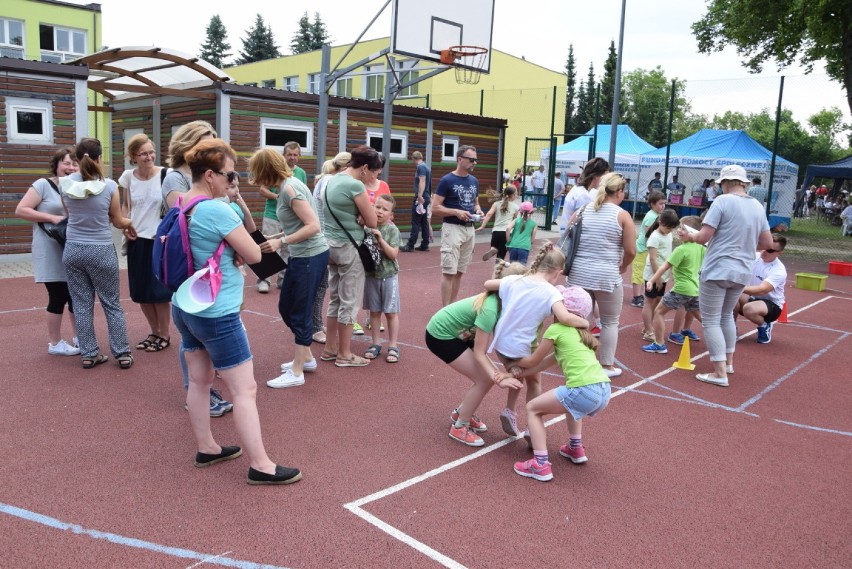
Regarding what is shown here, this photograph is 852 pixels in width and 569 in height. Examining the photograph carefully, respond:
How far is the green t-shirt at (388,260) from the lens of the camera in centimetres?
638

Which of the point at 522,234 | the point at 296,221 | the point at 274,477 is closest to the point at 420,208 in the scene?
the point at 522,234

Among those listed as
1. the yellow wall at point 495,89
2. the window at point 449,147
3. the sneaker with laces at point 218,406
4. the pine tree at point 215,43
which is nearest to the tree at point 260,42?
the pine tree at point 215,43

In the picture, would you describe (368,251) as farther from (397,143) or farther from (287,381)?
(397,143)

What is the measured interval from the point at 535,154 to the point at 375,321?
128ft

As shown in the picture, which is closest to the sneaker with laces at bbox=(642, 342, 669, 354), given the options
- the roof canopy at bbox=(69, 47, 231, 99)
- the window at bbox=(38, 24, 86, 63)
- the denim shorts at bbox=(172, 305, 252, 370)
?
the denim shorts at bbox=(172, 305, 252, 370)

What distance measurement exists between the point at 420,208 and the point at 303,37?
62594 mm

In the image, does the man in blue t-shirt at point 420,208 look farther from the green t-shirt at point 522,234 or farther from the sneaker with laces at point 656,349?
the sneaker with laces at point 656,349

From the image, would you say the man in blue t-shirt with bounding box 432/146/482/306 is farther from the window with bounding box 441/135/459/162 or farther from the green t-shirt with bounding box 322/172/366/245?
the window with bounding box 441/135/459/162

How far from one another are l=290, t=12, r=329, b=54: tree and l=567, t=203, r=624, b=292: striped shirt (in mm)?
68952

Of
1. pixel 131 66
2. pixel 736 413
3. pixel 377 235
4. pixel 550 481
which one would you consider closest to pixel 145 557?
pixel 550 481

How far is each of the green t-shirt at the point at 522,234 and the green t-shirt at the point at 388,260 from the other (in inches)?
101

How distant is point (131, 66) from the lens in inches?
562

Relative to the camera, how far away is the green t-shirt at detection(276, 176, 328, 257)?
210 inches

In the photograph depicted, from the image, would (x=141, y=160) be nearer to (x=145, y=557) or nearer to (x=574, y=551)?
(x=145, y=557)
